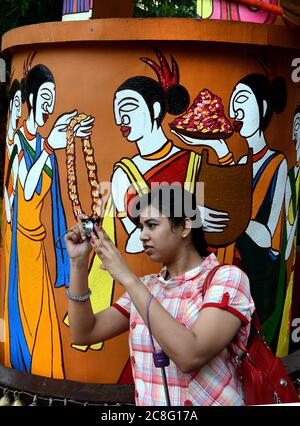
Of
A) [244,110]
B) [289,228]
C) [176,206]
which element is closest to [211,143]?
[244,110]

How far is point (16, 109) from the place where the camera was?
15.4 ft

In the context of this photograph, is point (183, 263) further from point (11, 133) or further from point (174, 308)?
point (11, 133)

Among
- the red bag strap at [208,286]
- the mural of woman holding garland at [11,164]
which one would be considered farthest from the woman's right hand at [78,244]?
the mural of woman holding garland at [11,164]

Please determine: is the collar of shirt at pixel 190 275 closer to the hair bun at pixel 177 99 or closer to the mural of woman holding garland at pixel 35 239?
the hair bun at pixel 177 99

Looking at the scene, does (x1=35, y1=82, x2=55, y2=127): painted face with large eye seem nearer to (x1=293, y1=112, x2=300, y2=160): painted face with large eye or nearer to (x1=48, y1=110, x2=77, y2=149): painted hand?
(x1=48, y1=110, x2=77, y2=149): painted hand

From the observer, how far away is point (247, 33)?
4141mm

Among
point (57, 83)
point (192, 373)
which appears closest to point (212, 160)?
point (57, 83)

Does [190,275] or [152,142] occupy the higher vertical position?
[152,142]

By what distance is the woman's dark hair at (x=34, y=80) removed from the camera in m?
4.43

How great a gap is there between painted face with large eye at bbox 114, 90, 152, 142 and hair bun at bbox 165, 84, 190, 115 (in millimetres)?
133

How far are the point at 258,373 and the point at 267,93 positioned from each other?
2256 mm

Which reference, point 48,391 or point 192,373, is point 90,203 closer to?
point 48,391
